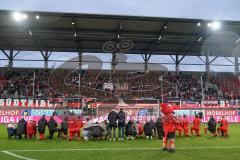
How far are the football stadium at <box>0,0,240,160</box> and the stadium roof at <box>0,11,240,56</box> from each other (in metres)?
0.11

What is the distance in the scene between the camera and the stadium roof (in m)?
38.6

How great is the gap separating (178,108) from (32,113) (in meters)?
14.2

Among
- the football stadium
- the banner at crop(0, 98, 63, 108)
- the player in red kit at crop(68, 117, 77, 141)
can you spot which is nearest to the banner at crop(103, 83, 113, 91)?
the football stadium

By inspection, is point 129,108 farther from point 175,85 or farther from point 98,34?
point 175,85

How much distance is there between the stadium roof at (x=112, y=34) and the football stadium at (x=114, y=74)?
0.36 feet

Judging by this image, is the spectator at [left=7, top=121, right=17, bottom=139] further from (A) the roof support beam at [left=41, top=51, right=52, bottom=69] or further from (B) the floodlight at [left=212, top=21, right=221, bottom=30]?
(A) the roof support beam at [left=41, top=51, right=52, bottom=69]

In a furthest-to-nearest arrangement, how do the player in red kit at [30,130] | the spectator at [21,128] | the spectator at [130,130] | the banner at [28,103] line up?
1. the banner at [28,103]
2. the player in red kit at [30,130]
3. the spectator at [21,128]
4. the spectator at [130,130]

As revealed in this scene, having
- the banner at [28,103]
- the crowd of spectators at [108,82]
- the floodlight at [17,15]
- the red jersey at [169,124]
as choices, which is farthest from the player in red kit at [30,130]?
the crowd of spectators at [108,82]

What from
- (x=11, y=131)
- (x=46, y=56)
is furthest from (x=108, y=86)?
(x=11, y=131)

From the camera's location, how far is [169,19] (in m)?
38.5

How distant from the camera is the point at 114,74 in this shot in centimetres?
4972

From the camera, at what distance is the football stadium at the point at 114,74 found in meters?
30.3

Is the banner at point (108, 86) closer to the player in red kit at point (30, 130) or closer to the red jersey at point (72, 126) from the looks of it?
the player in red kit at point (30, 130)

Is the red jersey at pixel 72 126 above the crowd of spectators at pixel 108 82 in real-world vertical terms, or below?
below
